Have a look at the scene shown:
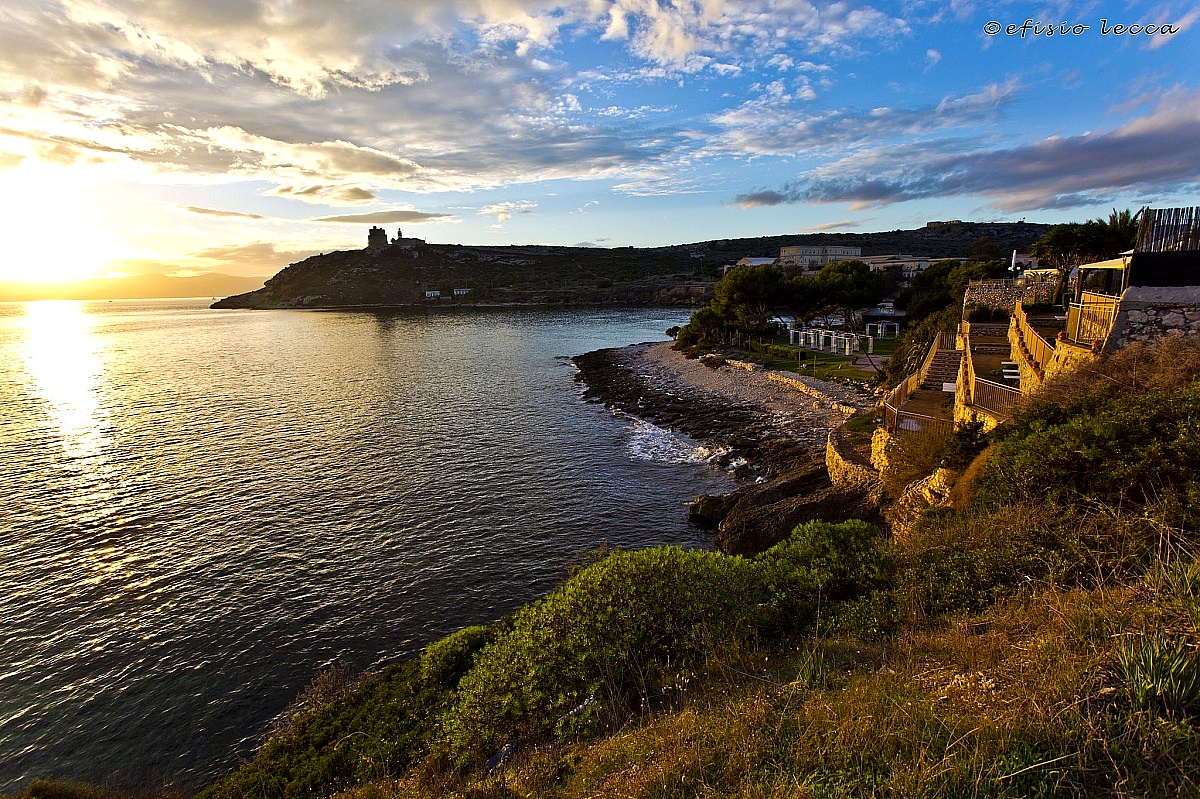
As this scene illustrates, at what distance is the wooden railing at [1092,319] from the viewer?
12500mm

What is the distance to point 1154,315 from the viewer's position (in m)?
11.5

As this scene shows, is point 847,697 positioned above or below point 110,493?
above

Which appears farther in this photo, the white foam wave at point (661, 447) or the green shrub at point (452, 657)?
the white foam wave at point (661, 447)

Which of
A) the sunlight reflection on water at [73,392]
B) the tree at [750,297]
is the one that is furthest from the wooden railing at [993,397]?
the tree at [750,297]

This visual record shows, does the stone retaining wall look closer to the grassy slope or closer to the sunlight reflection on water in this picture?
the grassy slope

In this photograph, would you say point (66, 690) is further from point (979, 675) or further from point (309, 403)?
point (309, 403)

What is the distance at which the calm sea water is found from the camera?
1193 centimetres

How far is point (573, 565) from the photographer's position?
1644 cm

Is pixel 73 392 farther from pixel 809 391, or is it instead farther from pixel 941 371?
pixel 941 371

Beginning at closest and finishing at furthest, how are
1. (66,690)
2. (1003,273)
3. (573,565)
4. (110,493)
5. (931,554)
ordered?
(931,554) < (66,690) < (573,565) < (110,493) < (1003,273)

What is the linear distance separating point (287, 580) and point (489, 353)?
166 feet

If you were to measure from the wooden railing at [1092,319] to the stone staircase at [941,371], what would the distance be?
22.1ft

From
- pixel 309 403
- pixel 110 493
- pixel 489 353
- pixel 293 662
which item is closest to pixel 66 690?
pixel 293 662

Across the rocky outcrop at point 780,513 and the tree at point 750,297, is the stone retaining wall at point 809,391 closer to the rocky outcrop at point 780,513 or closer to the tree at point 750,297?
the rocky outcrop at point 780,513
